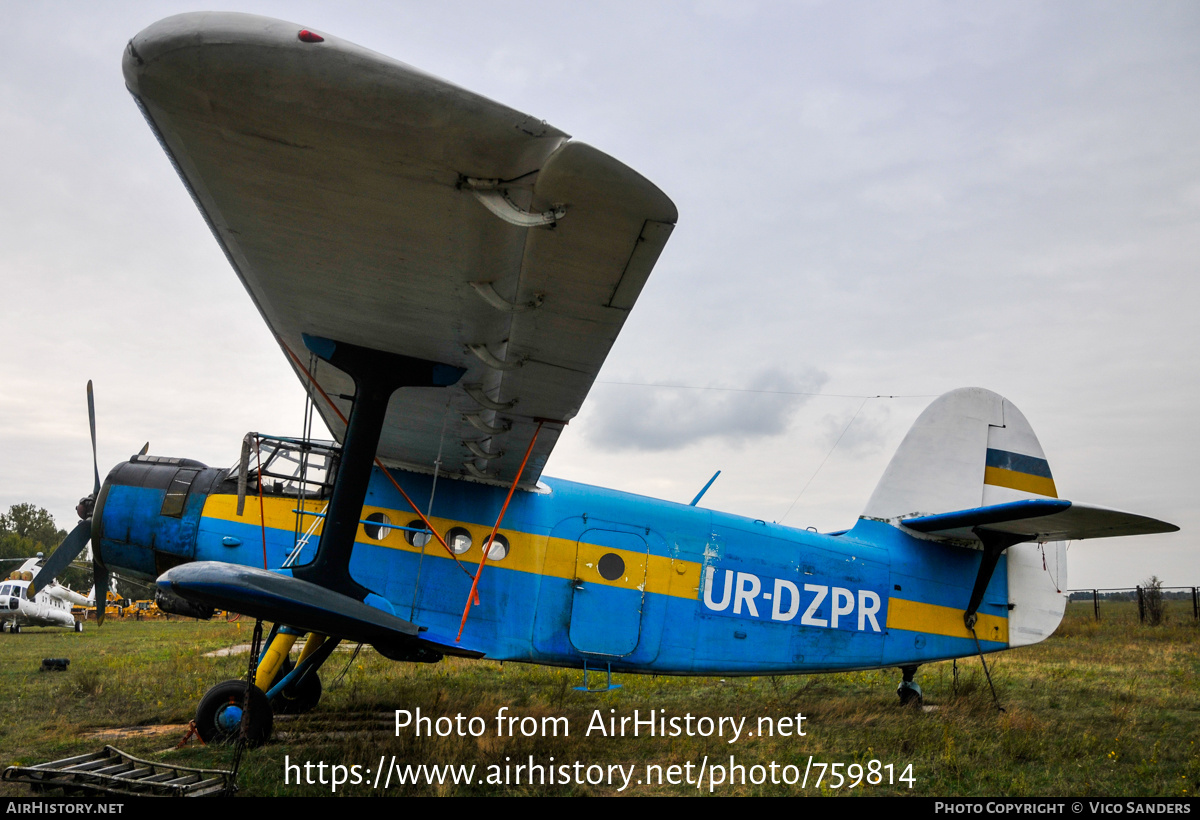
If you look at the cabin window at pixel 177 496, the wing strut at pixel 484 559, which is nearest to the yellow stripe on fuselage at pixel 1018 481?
the wing strut at pixel 484 559

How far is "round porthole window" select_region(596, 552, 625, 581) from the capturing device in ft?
22.1

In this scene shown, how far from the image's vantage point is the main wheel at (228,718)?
571 centimetres

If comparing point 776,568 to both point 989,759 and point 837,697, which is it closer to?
→ point 989,759

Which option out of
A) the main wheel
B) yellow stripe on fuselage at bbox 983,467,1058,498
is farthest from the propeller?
yellow stripe on fuselage at bbox 983,467,1058,498

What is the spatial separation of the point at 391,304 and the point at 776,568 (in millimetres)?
4925

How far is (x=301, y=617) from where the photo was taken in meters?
4.31

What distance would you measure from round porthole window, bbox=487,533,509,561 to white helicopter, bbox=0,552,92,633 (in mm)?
21883

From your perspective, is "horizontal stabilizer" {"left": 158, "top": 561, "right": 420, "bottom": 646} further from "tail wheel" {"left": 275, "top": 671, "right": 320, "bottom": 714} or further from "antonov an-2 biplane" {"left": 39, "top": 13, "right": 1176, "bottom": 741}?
"tail wheel" {"left": 275, "top": 671, "right": 320, "bottom": 714}

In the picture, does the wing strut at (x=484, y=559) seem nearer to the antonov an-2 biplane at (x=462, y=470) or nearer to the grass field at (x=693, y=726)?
the antonov an-2 biplane at (x=462, y=470)

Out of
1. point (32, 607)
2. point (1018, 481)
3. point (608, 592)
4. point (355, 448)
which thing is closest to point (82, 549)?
point (355, 448)

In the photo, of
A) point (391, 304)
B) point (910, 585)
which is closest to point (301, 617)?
point (391, 304)

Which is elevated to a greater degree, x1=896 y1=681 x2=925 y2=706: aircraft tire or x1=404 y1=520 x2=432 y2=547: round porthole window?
x1=404 y1=520 x2=432 y2=547: round porthole window

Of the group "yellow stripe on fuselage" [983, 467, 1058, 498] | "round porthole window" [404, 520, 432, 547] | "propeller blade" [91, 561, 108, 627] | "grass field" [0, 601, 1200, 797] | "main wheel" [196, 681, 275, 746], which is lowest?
"grass field" [0, 601, 1200, 797]

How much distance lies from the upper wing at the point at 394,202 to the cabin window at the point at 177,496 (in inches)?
95.2
